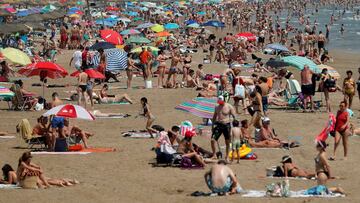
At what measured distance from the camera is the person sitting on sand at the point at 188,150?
41.9 ft

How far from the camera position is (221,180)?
1077 centimetres

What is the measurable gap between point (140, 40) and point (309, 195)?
2193 centimetres

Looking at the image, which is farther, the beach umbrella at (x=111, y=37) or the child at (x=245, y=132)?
the beach umbrella at (x=111, y=37)

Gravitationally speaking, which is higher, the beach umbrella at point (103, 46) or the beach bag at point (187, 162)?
the beach umbrella at point (103, 46)

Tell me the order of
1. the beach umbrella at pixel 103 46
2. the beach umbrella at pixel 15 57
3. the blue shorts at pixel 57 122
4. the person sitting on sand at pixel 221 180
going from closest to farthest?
the person sitting on sand at pixel 221 180
the blue shorts at pixel 57 122
the beach umbrella at pixel 15 57
the beach umbrella at pixel 103 46

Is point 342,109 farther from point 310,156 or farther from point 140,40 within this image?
point 140,40

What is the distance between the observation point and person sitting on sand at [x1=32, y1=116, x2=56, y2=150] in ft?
45.7

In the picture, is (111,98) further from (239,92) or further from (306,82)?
(306,82)

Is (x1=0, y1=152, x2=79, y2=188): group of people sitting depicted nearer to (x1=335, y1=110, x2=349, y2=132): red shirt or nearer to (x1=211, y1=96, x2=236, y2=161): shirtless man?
(x1=211, y1=96, x2=236, y2=161): shirtless man

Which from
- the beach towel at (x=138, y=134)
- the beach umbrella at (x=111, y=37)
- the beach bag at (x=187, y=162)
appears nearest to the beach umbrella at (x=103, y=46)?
the beach umbrella at (x=111, y=37)

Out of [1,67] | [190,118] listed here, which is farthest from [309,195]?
[1,67]

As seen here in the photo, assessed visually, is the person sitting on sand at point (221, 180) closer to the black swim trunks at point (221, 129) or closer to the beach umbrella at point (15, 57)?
the black swim trunks at point (221, 129)

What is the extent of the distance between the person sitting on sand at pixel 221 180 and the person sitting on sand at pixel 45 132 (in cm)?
400

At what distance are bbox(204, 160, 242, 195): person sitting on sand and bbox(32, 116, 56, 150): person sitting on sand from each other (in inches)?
157
